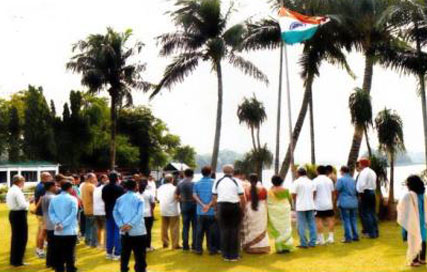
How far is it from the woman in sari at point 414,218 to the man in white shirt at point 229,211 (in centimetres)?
291

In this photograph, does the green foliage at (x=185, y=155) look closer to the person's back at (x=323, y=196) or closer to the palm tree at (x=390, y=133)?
the palm tree at (x=390, y=133)

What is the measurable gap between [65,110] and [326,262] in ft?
150

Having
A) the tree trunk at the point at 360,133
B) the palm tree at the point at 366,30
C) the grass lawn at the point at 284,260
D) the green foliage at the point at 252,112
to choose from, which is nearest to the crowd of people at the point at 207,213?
the grass lawn at the point at 284,260

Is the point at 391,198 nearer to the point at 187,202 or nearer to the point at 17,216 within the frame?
the point at 187,202

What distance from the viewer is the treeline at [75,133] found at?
51844 mm

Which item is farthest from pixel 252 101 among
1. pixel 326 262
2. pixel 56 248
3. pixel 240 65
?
pixel 56 248

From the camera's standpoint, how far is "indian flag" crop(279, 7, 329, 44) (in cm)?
1683

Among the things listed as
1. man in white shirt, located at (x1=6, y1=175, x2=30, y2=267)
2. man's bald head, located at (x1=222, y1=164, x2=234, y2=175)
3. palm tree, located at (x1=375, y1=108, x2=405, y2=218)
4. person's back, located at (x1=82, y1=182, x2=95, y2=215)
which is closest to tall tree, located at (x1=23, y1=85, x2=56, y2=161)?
palm tree, located at (x1=375, y1=108, x2=405, y2=218)

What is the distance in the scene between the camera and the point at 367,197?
41.0ft

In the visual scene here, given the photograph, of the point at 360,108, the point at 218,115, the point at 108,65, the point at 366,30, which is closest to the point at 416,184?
the point at 360,108

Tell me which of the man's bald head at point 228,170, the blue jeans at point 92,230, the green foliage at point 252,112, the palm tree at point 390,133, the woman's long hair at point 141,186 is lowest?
the blue jeans at point 92,230

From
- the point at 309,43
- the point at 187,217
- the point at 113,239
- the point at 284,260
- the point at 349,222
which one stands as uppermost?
the point at 309,43

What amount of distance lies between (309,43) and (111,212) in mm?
12586

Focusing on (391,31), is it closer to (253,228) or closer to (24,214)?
(253,228)
